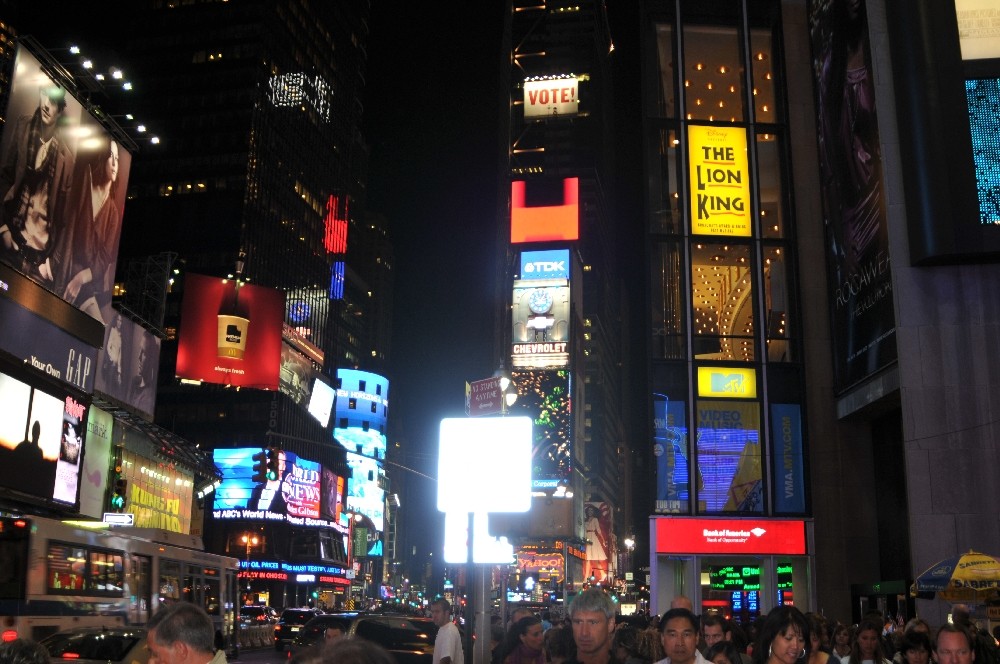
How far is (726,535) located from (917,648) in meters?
22.9

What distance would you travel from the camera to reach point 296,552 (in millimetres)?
97562

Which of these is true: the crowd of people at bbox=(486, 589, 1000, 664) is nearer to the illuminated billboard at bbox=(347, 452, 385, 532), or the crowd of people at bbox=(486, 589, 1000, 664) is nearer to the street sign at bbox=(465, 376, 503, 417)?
the street sign at bbox=(465, 376, 503, 417)

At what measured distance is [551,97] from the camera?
11356 cm

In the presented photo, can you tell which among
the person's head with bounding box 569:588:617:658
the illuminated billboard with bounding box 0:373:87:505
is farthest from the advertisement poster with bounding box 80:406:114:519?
the person's head with bounding box 569:588:617:658

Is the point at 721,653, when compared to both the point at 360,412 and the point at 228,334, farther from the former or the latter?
the point at 360,412

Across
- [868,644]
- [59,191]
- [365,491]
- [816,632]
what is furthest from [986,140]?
[365,491]

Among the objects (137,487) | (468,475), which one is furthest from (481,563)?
(137,487)

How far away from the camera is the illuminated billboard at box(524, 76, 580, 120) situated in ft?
364

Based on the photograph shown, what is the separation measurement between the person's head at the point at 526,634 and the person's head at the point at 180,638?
5.05 m

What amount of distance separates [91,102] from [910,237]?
978 inches

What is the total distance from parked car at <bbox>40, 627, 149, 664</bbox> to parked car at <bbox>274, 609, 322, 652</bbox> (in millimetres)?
23919

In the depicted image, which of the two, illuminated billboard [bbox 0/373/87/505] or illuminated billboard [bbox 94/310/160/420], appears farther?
illuminated billboard [bbox 94/310/160/420]

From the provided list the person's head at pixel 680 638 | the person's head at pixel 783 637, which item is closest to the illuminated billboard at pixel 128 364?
the person's head at pixel 783 637

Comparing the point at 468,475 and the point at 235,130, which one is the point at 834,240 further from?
the point at 235,130
